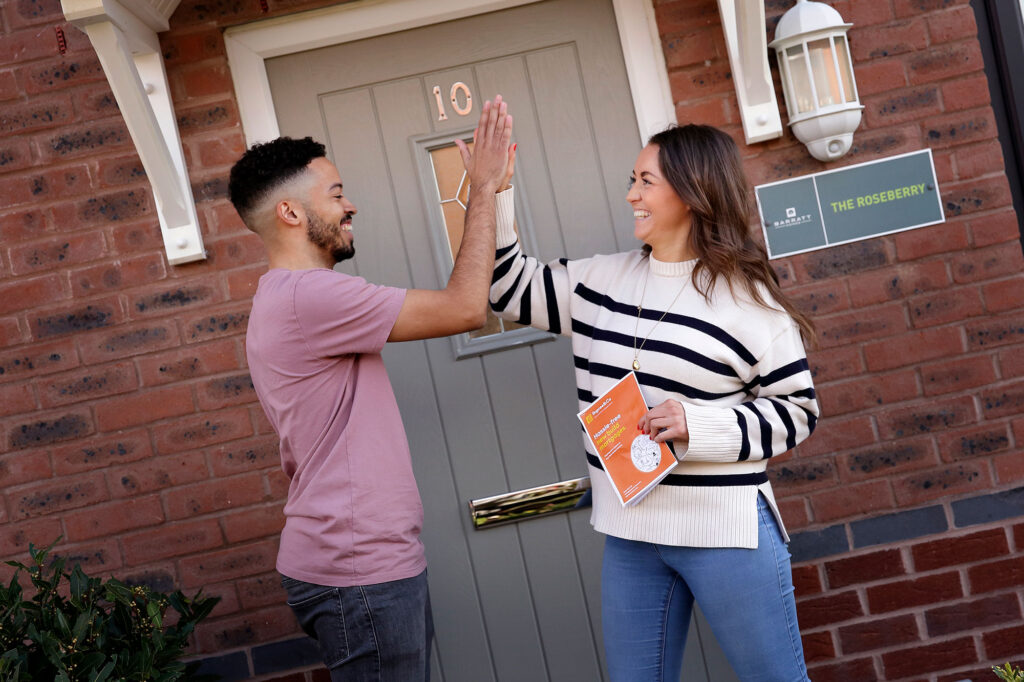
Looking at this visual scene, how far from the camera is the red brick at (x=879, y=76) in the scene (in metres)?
2.75

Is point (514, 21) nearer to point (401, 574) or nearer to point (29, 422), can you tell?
point (401, 574)

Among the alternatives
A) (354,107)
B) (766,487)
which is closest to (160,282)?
(354,107)

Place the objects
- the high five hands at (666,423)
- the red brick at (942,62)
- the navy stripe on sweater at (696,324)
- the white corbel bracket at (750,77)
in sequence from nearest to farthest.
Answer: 1. the high five hands at (666,423)
2. the navy stripe on sweater at (696,324)
3. the white corbel bracket at (750,77)
4. the red brick at (942,62)

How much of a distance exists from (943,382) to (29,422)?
109 inches

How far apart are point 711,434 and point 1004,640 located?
60.7 inches

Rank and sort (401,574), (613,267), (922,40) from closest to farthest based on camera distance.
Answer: (401,574), (613,267), (922,40)

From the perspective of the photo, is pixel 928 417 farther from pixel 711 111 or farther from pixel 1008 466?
pixel 711 111

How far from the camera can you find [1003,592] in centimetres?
279

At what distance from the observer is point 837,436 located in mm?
2783

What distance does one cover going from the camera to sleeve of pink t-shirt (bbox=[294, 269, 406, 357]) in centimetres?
198

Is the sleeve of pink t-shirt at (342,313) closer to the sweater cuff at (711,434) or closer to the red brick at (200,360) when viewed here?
the sweater cuff at (711,434)

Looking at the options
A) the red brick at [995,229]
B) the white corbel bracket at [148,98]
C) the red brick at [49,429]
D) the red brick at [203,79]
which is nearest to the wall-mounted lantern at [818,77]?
the red brick at [995,229]

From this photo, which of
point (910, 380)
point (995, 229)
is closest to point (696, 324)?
point (910, 380)

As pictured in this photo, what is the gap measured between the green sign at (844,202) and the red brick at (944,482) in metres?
0.75
